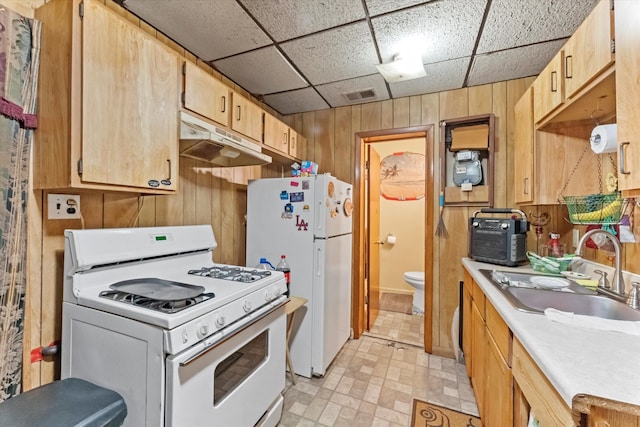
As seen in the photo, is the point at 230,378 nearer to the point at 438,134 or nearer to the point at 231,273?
the point at 231,273

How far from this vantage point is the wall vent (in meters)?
2.50

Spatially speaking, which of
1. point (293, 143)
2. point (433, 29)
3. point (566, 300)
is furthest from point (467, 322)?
point (293, 143)

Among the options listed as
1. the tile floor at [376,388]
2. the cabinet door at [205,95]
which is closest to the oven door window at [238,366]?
the tile floor at [376,388]

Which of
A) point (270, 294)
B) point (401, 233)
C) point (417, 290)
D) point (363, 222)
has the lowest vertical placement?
point (417, 290)

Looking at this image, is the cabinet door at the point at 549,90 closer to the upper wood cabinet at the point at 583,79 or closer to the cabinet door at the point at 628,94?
the upper wood cabinet at the point at 583,79

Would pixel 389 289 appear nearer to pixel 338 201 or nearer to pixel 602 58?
pixel 338 201

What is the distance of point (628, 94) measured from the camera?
3.18ft

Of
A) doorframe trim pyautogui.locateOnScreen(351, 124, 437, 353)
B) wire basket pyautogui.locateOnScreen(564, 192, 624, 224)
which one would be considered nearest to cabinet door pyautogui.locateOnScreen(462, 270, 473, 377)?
doorframe trim pyautogui.locateOnScreen(351, 124, 437, 353)

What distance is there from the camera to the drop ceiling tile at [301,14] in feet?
4.80

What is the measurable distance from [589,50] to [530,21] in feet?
1.56

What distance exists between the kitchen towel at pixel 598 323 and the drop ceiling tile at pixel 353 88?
1.96 metres

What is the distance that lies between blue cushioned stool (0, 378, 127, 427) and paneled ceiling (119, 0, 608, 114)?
182 centimetres

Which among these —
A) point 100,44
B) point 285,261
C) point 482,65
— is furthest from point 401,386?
point 100,44

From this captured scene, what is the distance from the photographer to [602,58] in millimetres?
1166
